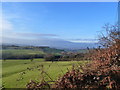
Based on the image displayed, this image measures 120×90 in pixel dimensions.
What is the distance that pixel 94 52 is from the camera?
425cm

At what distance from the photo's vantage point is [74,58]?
4.57 meters

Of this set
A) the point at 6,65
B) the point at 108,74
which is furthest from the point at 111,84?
the point at 6,65

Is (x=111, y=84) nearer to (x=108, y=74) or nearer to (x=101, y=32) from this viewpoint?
(x=108, y=74)

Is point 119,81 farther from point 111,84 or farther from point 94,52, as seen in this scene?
point 94,52

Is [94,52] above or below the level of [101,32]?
below

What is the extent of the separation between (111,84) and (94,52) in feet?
5.27

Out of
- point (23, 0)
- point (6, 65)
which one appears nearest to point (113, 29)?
point (23, 0)

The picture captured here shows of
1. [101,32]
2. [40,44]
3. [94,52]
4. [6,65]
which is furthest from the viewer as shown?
[6,65]

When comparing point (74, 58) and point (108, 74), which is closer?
point (108, 74)

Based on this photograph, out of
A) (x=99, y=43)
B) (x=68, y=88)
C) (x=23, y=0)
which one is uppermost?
(x=23, y=0)

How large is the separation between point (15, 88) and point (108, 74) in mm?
2960

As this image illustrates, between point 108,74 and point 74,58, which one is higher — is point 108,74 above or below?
below

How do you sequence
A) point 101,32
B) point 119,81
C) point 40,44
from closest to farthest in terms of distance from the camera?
point 119,81 → point 101,32 → point 40,44

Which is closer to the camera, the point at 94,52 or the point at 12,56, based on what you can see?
the point at 94,52
